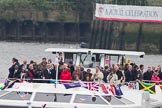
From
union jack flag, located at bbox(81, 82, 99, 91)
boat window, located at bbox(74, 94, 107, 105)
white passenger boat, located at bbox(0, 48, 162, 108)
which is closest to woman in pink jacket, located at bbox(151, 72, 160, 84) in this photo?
white passenger boat, located at bbox(0, 48, 162, 108)

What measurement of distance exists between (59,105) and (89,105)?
637 mm

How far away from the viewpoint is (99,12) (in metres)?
77.8

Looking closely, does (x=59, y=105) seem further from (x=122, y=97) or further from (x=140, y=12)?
(x=140, y=12)

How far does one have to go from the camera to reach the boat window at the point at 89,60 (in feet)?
107

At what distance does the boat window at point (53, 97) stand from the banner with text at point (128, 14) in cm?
5881

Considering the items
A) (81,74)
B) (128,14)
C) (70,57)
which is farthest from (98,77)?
(128,14)

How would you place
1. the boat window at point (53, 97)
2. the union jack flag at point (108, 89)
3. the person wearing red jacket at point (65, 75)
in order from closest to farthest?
the boat window at point (53, 97), the union jack flag at point (108, 89), the person wearing red jacket at point (65, 75)

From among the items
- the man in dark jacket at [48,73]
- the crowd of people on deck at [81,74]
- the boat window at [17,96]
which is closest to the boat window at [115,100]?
the boat window at [17,96]

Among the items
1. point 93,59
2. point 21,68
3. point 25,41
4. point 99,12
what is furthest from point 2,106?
point 25,41

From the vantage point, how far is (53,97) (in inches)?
733

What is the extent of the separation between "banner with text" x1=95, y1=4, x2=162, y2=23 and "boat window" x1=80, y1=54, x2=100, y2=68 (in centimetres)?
4470

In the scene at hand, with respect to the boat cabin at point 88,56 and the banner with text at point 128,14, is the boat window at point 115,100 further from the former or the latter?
the banner with text at point 128,14

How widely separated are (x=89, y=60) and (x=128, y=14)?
45545 millimetres

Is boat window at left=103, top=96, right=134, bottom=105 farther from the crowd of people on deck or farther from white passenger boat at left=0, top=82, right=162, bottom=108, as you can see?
the crowd of people on deck
